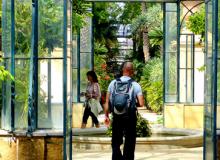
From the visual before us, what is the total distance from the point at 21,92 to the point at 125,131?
4.85ft

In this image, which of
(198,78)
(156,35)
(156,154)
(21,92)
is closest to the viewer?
(21,92)

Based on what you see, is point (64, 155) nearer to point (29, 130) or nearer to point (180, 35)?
point (29, 130)

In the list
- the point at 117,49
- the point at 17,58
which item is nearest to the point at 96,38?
the point at 117,49

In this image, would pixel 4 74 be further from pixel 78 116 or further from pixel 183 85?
pixel 183 85

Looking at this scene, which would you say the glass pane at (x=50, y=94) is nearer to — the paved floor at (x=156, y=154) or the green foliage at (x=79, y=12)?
the paved floor at (x=156, y=154)

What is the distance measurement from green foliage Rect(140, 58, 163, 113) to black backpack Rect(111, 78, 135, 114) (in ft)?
46.9

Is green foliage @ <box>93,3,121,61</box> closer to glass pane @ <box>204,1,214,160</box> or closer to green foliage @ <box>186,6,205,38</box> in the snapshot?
green foliage @ <box>186,6,205,38</box>

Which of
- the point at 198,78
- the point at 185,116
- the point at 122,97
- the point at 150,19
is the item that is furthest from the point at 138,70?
the point at 122,97

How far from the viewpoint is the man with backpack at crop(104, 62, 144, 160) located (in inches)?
307

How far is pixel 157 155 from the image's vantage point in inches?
409

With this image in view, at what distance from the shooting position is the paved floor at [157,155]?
10016 mm

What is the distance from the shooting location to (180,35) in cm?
1622

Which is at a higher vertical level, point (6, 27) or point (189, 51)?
point (6, 27)

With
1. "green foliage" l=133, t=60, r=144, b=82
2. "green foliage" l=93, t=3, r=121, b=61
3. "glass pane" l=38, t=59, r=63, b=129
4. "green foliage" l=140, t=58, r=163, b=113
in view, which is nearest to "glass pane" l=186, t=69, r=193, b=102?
"green foliage" l=140, t=58, r=163, b=113
